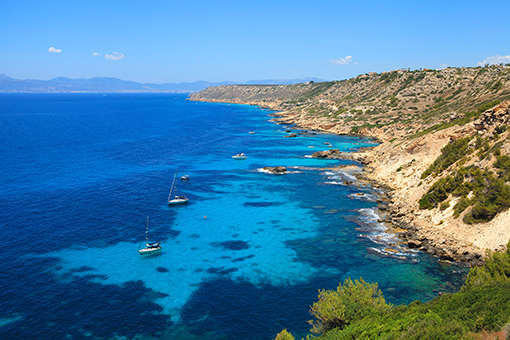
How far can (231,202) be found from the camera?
7394 centimetres

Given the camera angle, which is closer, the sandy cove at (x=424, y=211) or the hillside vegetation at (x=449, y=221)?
the hillside vegetation at (x=449, y=221)

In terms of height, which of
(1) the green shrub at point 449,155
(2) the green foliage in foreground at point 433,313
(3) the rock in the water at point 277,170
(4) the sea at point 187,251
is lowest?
(4) the sea at point 187,251

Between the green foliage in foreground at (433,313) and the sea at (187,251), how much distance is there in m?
5.94

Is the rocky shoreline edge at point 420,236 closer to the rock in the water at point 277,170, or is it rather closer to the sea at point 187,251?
the sea at point 187,251

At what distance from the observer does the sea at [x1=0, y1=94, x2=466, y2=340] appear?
37.5 metres

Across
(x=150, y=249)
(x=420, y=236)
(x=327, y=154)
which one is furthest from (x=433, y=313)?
(x=327, y=154)

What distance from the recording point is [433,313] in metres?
27.8

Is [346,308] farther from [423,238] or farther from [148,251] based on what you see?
[148,251]

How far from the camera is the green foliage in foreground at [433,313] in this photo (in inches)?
958

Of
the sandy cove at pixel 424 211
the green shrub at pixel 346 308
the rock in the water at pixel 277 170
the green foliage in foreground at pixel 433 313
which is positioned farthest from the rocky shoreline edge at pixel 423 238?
the rock in the water at pixel 277 170

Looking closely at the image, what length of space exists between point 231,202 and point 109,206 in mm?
22338

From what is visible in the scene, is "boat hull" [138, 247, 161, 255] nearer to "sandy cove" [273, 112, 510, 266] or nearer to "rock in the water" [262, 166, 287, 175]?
"sandy cove" [273, 112, 510, 266]

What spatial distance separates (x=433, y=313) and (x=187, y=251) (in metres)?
33.4

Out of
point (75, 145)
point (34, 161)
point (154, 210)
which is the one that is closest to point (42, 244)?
point (154, 210)
